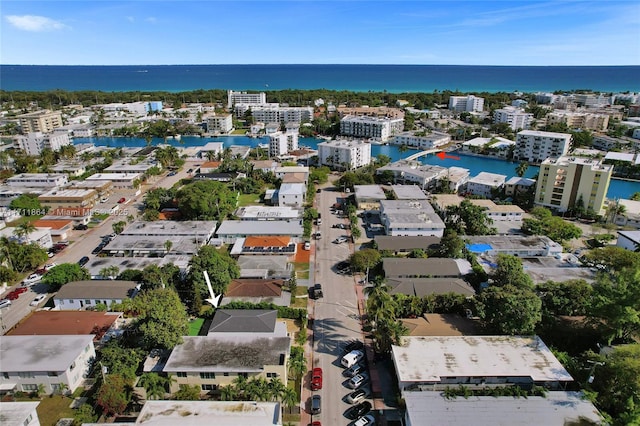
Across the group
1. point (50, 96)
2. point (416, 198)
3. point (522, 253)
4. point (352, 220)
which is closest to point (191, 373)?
point (352, 220)

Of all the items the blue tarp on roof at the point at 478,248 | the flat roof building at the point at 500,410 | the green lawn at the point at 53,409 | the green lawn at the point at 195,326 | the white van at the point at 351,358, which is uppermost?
the blue tarp on roof at the point at 478,248

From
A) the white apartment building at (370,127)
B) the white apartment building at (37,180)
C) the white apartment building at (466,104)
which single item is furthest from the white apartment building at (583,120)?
the white apartment building at (37,180)

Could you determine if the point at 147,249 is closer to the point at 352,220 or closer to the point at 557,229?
the point at 352,220

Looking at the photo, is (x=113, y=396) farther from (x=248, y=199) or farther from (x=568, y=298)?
(x=248, y=199)

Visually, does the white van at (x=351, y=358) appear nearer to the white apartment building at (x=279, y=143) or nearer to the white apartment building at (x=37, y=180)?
the white apartment building at (x=37, y=180)

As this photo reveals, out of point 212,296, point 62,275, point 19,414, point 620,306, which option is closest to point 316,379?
point 212,296
